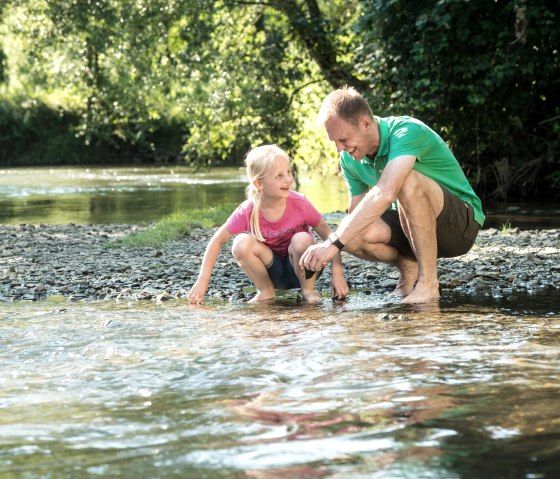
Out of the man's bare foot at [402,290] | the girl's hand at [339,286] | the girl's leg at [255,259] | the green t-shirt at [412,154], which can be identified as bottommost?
the man's bare foot at [402,290]

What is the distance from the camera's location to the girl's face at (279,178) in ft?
19.3

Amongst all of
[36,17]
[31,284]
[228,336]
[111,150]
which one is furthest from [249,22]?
[111,150]

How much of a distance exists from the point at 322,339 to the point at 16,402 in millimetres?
1674

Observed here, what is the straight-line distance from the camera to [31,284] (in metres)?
7.55

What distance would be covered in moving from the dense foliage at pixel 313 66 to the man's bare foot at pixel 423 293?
7.86 meters

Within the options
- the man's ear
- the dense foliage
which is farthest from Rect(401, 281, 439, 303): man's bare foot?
the dense foliage

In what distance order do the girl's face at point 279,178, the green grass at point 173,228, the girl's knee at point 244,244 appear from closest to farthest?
the girl's face at point 279,178 → the girl's knee at point 244,244 → the green grass at point 173,228

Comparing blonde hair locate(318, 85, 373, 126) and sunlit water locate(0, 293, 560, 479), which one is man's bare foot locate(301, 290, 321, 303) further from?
blonde hair locate(318, 85, 373, 126)

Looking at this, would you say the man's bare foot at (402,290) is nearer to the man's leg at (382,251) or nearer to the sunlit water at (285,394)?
the man's leg at (382,251)

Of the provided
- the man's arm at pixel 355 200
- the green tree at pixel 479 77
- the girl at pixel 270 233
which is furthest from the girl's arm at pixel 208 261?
the green tree at pixel 479 77

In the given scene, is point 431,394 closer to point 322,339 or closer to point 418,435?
point 418,435

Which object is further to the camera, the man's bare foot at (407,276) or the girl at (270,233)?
the man's bare foot at (407,276)

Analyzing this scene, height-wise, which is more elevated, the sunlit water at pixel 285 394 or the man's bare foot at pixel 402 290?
the man's bare foot at pixel 402 290

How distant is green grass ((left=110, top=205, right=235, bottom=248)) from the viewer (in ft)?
34.3
